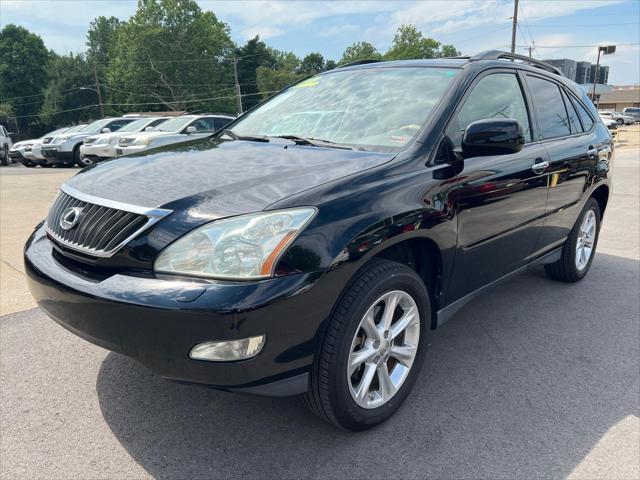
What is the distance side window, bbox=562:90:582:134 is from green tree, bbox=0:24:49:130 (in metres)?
73.7

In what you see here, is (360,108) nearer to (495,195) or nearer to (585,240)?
(495,195)

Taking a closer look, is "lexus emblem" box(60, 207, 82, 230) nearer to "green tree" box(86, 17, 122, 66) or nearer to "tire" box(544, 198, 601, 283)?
"tire" box(544, 198, 601, 283)

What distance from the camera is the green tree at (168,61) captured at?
66.1 metres

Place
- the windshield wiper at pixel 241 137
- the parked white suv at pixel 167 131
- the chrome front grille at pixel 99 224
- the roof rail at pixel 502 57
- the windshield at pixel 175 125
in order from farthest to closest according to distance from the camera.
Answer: the windshield at pixel 175 125 → the parked white suv at pixel 167 131 → the roof rail at pixel 502 57 → the windshield wiper at pixel 241 137 → the chrome front grille at pixel 99 224

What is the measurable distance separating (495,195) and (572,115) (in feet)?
5.77

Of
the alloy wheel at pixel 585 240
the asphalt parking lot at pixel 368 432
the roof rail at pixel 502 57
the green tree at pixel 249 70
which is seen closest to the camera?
the asphalt parking lot at pixel 368 432

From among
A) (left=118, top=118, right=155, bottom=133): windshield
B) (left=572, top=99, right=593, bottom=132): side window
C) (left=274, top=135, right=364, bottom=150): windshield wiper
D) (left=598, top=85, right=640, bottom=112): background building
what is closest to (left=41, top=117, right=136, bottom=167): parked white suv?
(left=118, top=118, right=155, bottom=133): windshield

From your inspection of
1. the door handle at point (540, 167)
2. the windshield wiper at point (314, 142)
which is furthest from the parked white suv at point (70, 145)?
the door handle at point (540, 167)

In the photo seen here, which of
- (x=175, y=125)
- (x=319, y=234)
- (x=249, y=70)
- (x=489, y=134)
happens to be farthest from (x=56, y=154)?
(x=249, y=70)

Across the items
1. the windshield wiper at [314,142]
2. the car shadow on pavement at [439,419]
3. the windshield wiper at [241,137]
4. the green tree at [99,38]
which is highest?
the green tree at [99,38]

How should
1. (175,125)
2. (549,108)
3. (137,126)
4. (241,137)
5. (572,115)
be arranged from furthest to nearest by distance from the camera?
(137,126), (175,125), (572,115), (549,108), (241,137)

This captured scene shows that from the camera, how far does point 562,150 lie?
3.65m

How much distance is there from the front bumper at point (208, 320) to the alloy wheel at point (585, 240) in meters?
3.27

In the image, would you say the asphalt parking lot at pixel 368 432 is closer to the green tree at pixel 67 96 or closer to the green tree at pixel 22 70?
the green tree at pixel 67 96
